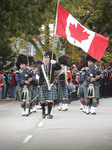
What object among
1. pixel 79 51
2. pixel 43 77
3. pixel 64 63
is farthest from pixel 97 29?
pixel 43 77

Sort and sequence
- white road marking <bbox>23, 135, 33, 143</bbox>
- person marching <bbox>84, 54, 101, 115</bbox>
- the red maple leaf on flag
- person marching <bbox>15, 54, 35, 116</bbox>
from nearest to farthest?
white road marking <bbox>23, 135, 33, 143</bbox> → the red maple leaf on flag → person marching <bbox>15, 54, 35, 116</bbox> → person marching <bbox>84, 54, 101, 115</bbox>

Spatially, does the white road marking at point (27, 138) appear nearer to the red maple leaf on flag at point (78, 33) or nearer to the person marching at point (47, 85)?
the person marching at point (47, 85)

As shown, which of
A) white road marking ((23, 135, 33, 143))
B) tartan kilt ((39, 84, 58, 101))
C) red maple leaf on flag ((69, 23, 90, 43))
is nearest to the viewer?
white road marking ((23, 135, 33, 143))

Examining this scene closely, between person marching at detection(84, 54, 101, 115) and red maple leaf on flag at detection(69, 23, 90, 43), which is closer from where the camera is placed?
red maple leaf on flag at detection(69, 23, 90, 43)

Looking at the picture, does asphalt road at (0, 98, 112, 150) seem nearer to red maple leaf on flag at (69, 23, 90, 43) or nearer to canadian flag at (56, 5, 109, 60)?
canadian flag at (56, 5, 109, 60)

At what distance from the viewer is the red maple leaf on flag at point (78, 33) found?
535 inches

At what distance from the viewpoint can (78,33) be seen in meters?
13.7

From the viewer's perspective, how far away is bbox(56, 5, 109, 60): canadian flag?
13.2 meters

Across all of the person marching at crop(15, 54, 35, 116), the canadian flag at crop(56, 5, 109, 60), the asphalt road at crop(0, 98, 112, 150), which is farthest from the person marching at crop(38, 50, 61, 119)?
the person marching at crop(15, 54, 35, 116)

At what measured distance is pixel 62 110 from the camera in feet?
59.1

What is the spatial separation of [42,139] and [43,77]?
4.67m

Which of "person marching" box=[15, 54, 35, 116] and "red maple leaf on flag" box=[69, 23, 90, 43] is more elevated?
"red maple leaf on flag" box=[69, 23, 90, 43]


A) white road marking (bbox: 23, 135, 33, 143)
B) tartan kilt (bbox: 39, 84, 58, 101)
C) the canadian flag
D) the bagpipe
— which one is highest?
the canadian flag

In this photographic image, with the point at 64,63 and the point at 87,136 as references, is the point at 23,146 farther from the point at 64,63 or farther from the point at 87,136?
Answer: the point at 64,63
